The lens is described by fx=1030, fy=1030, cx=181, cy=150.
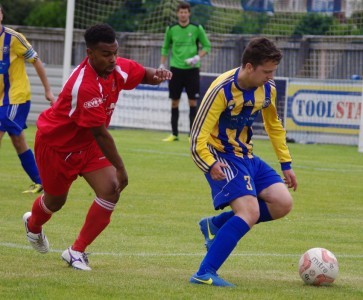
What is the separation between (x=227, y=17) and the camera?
24.8 m

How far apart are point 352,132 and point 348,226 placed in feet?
34.2

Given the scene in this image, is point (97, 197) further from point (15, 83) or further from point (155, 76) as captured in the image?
point (15, 83)

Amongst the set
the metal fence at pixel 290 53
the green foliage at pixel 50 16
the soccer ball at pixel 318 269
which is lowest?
the soccer ball at pixel 318 269

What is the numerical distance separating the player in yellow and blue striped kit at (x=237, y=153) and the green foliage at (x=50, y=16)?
33.7m

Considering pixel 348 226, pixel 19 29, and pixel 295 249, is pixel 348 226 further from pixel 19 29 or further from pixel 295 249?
pixel 19 29

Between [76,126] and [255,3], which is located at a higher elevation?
[255,3]

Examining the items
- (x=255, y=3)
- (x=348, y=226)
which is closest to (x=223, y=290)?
(x=348, y=226)

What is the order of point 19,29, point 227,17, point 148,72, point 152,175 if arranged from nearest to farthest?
point 148,72 → point 152,175 → point 227,17 → point 19,29

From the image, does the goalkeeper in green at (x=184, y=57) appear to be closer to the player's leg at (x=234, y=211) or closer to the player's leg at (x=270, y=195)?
the player's leg at (x=270, y=195)

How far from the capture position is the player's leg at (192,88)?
18547 millimetres

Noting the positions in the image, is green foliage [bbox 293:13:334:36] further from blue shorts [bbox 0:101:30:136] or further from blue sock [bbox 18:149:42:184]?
blue shorts [bbox 0:101:30:136]

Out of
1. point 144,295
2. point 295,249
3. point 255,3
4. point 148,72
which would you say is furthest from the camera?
point 255,3

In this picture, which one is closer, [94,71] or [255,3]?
[94,71]

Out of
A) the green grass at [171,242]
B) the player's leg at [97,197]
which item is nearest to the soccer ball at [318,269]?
the green grass at [171,242]
